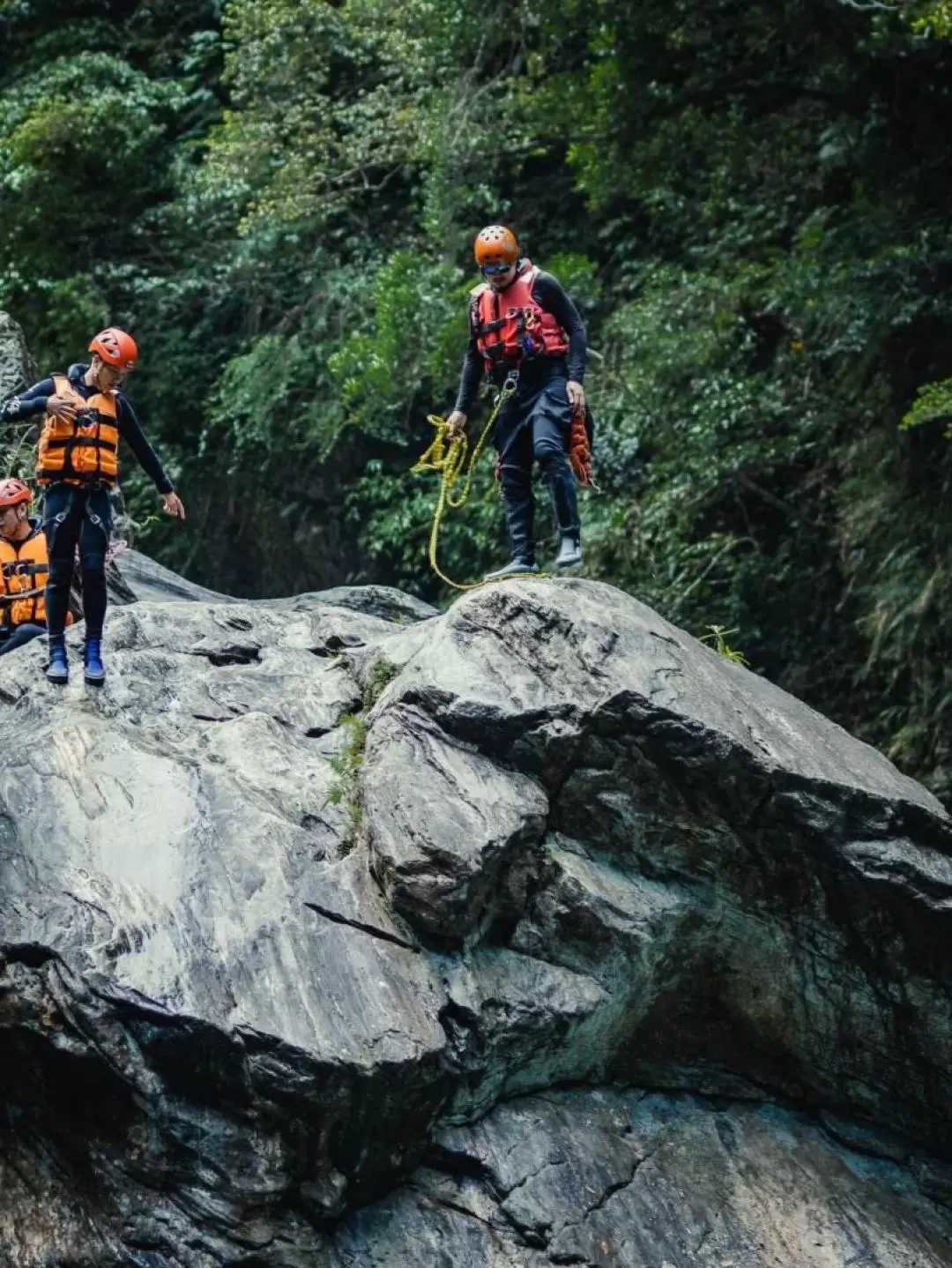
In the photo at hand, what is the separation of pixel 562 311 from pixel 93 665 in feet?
10.3

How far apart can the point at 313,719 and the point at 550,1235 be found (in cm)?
283

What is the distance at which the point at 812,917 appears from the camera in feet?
26.5

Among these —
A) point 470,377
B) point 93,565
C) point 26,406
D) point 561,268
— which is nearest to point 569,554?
point 470,377

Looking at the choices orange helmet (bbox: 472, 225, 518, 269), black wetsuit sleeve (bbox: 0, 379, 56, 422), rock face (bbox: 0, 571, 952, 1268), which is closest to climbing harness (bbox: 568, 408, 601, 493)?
rock face (bbox: 0, 571, 952, 1268)

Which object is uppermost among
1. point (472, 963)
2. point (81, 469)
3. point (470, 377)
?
point (470, 377)

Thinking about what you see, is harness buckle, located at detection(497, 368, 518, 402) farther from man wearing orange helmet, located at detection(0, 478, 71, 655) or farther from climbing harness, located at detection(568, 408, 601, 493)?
man wearing orange helmet, located at detection(0, 478, 71, 655)

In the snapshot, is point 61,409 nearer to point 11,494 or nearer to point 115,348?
point 115,348

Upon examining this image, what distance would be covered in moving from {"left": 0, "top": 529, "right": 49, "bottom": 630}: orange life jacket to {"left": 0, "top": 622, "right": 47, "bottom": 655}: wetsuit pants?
0.04 meters

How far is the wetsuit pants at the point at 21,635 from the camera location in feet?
31.6

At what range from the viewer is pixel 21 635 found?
31.8 feet

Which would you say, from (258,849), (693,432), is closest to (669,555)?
(693,432)

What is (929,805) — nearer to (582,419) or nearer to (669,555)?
(582,419)

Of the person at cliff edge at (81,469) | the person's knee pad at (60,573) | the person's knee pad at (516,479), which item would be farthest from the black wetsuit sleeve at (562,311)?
the person's knee pad at (60,573)

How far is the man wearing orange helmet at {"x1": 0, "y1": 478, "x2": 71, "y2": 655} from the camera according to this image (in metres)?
9.79
